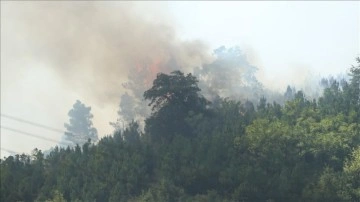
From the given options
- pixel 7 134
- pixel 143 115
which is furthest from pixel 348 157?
pixel 7 134

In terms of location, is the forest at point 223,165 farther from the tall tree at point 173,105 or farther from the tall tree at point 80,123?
the tall tree at point 80,123

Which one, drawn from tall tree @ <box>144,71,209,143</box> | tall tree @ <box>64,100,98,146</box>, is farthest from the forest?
tall tree @ <box>64,100,98,146</box>

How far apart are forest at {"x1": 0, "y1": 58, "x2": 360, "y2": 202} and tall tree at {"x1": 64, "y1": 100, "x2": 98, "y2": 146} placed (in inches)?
2800

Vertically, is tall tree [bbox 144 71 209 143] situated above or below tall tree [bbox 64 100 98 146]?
below

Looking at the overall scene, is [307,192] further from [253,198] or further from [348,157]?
[348,157]

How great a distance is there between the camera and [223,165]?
67000mm

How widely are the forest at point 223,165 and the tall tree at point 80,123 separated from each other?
71.1 metres

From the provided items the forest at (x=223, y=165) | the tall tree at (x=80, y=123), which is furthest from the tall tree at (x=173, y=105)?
the tall tree at (x=80, y=123)

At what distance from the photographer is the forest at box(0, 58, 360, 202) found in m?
61.9

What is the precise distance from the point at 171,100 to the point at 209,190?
22000 millimetres

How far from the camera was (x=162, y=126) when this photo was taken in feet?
264

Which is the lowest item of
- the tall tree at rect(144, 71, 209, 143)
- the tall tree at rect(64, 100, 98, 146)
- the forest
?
the forest

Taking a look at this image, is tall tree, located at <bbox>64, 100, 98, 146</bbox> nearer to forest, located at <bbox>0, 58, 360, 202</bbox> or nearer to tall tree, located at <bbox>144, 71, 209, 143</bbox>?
tall tree, located at <bbox>144, 71, 209, 143</bbox>

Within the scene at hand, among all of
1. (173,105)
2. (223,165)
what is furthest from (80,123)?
(223,165)
